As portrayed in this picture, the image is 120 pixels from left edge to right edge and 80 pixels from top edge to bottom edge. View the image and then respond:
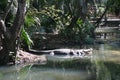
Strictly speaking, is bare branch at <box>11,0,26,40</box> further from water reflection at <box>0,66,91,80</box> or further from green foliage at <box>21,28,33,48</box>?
water reflection at <box>0,66,91,80</box>

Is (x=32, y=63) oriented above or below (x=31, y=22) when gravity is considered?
below

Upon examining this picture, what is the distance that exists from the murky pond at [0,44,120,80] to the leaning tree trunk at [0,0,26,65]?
68 cm

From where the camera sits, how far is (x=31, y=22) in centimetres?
1938

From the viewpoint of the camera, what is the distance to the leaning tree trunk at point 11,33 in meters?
16.1

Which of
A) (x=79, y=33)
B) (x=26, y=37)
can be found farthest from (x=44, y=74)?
(x=79, y=33)

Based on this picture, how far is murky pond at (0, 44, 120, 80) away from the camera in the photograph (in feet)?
47.4

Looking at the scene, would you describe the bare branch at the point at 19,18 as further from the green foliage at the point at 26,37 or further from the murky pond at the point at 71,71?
the murky pond at the point at 71,71

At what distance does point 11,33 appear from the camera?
53.8ft

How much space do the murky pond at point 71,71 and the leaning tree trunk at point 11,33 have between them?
0.68 m

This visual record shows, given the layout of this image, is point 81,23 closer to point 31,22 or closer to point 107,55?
point 107,55

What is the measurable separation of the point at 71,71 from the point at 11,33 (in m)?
3.24

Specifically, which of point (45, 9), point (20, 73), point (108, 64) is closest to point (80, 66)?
point (108, 64)

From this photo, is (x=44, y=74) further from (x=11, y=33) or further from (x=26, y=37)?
(x=26, y=37)

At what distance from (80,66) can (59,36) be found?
8.57m
